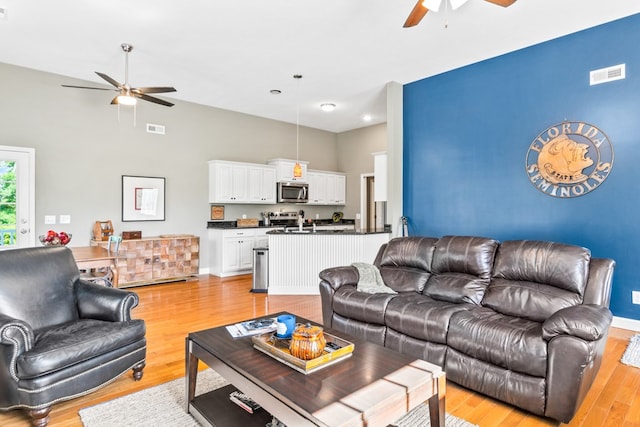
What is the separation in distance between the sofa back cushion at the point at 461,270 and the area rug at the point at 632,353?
1.33m

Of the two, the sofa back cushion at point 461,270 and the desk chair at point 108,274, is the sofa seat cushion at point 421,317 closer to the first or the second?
the sofa back cushion at point 461,270

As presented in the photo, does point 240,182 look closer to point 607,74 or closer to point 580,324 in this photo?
point 607,74

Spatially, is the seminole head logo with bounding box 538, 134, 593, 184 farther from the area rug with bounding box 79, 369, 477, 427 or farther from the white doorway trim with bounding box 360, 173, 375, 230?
the white doorway trim with bounding box 360, 173, 375, 230

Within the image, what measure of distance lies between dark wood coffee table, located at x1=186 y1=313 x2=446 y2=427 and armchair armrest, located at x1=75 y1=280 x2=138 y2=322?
747 millimetres

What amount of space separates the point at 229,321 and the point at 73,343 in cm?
195

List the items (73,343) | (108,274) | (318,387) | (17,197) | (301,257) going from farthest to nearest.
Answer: (301,257), (17,197), (108,274), (73,343), (318,387)

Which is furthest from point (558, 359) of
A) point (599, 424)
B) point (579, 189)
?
point (579, 189)

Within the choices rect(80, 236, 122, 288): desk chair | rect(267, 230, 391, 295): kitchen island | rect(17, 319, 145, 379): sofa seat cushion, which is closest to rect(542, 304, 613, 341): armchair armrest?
rect(17, 319, 145, 379): sofa seat cushion

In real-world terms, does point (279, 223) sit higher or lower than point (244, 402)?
higher

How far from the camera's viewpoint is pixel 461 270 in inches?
128

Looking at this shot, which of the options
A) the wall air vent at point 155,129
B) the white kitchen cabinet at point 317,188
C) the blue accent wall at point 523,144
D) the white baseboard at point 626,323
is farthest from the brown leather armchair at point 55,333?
the white kitchen cabinet at point 317,188

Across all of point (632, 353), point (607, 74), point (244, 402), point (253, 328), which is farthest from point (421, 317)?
point (607, 74)

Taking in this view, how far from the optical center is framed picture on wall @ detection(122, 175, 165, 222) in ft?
19.6

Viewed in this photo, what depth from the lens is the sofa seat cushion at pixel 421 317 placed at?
102 inches
